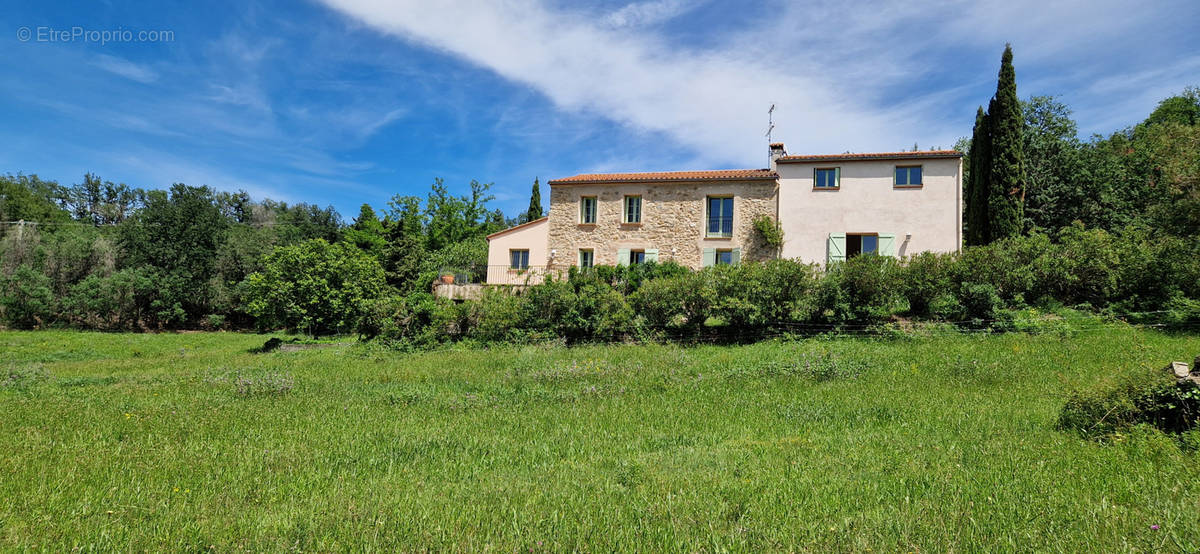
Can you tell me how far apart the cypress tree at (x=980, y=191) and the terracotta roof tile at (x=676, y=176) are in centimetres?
1051

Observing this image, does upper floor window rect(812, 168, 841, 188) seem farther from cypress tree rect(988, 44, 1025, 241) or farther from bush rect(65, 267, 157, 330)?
bush rect(65, 267, 157, 330)

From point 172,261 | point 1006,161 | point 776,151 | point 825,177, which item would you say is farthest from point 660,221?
point 172,261

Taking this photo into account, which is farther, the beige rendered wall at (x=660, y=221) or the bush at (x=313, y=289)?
the beige rendered wall at (x=660, y=221)

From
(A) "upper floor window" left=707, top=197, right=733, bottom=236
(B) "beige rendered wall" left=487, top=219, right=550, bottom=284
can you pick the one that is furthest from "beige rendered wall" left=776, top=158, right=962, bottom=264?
(B) "beige rendered wall" left=487, top=219, right=550, bottom=284

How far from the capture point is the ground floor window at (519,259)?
92.3 ft

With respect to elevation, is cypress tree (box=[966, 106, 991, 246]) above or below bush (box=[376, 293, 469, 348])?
above

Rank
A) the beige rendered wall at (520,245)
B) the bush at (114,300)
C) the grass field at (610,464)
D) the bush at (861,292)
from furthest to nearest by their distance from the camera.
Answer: the bush at (114,300)
the beige rendered wall at (520,245)
the bush at (861,292)
the grass field at (610,464)

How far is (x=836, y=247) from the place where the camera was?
2477 cm

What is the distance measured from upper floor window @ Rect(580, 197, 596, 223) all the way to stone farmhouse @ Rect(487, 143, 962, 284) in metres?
0.05

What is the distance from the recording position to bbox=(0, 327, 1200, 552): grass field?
3844 millimetres

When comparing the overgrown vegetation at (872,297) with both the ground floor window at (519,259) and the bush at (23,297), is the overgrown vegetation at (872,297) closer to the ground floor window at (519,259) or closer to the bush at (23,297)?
the ground floor window at (519,259)

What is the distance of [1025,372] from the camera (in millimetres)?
10148

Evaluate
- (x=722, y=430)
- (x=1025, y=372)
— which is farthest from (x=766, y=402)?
(x=1025, y=372)

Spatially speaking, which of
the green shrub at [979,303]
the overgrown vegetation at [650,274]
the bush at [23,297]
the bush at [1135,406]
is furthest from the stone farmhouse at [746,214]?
the bush at [23,297]
